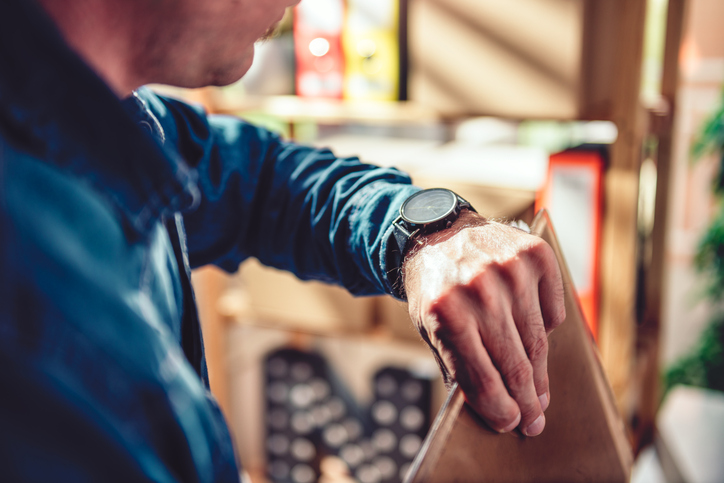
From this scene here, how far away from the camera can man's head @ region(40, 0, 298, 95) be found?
47 centimetres

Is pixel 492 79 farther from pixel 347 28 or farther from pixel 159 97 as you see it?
pixel 159 97

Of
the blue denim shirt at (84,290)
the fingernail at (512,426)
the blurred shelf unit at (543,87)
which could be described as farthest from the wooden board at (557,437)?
the blurred shelf unit at (543,87)

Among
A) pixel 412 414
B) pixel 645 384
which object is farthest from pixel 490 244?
pixel 645 384

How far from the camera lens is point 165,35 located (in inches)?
20.5

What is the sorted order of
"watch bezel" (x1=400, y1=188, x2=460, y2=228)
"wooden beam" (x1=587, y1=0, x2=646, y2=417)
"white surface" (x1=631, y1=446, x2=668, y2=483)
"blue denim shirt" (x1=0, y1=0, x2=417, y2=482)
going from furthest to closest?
"white surface" (x1=631, y1=446, x2=668, y2=483) < "wooden beam" (x1=587, y1=0, x2=646, y2=417) < "watch bezel" (x1=400, y1=188, x2=460, y2=228) < "blue denim shirt" (x1=0, y1=0, x2=417, y2=482)

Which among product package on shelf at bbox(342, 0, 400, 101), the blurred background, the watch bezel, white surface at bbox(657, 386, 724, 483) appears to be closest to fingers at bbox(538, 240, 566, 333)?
the watch bezel

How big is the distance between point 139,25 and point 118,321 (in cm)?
29

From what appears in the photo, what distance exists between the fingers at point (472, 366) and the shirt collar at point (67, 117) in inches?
9.7

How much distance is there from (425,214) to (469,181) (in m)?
0.88

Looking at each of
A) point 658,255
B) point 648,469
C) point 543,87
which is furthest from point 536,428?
point 658,255

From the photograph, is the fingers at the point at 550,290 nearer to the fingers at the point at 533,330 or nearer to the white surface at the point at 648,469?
the fingers at the point at 533,330

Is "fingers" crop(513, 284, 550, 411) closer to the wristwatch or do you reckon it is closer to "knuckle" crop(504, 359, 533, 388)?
"knuckle" crop(504, 359, 533, 388)

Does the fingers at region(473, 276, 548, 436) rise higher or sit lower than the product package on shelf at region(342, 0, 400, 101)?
lower

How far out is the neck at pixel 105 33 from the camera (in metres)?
0.45
